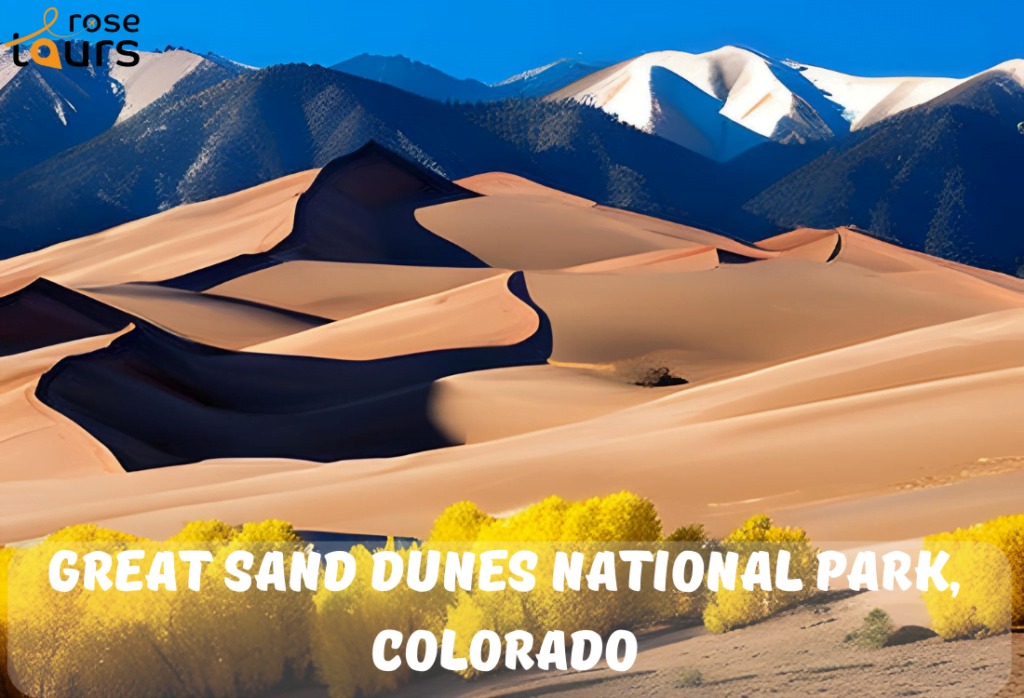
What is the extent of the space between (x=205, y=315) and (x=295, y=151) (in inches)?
3451

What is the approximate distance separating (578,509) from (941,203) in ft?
489

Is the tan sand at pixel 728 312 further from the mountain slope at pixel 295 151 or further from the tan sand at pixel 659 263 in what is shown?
the mountain slope at pixel 295 151

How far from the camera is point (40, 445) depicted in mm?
23766

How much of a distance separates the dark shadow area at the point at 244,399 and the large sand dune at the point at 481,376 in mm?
106

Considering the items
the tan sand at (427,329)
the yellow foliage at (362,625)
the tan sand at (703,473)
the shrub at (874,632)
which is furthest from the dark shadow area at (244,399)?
the shrub at (874,632)

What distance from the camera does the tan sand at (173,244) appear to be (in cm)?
5806

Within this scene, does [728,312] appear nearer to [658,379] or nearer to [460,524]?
[658,379]

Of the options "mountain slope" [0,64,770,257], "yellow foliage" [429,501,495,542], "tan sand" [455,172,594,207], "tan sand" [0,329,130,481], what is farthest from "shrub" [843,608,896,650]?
"mountain slope" [0,64,770,257]

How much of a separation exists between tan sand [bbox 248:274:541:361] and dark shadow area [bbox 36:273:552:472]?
1049 millimetres

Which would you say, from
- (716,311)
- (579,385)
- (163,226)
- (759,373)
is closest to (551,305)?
(716,311)

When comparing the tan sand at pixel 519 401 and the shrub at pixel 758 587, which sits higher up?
the tan sand at pixel 519 401

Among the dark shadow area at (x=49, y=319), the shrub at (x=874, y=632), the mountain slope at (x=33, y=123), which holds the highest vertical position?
the mountain slope at (x=33, y=123)

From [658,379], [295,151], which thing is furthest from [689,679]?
[295,151]

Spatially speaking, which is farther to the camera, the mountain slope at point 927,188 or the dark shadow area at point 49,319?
the mountain slope at point 927,188
